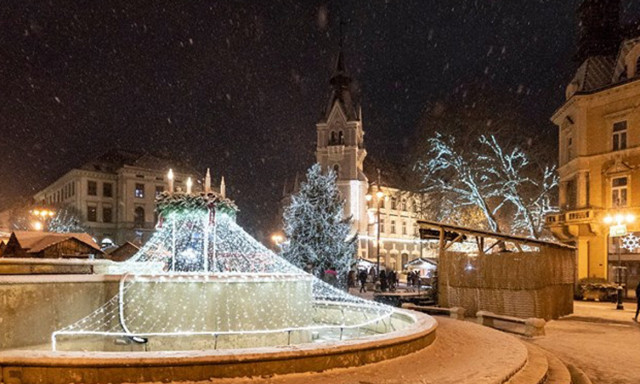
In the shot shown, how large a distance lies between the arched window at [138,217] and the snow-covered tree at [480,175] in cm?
4806

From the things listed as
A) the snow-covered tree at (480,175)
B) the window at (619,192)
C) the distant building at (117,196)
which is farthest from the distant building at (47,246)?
the distant building at (117,196)

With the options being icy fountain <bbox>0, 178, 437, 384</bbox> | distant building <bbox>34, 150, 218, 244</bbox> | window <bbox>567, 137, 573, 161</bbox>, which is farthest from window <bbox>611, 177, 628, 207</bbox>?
distant building <bbox>34, 150, 218, 244</bbox>

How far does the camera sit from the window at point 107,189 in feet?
241

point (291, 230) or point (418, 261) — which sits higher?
point (291, 230)

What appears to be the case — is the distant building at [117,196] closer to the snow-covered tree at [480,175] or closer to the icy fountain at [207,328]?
the snow-covered tree at [480,175]

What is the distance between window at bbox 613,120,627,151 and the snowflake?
16.3 feet

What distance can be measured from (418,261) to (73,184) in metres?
52.1

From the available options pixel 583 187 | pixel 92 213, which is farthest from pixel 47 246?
pixel 92 213

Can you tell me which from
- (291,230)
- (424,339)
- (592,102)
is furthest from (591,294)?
(424,339)

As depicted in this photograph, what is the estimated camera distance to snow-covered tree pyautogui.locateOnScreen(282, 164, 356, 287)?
37.3 metres

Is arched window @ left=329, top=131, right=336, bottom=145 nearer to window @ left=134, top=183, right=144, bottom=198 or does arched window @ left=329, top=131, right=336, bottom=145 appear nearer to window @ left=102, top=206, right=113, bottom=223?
window @ left=134, top=183, right=144, bottom=198

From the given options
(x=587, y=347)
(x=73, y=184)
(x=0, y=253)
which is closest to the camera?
(x=587, y=347)

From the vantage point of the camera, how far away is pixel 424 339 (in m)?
9.91

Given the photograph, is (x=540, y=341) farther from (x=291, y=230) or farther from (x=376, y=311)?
(x=291, y=230)
